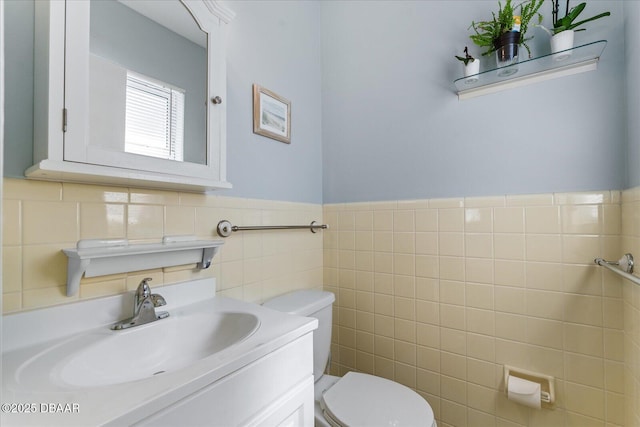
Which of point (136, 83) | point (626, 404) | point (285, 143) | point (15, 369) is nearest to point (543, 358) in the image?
point (626, 404)

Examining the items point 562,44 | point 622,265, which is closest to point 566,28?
point 562,44

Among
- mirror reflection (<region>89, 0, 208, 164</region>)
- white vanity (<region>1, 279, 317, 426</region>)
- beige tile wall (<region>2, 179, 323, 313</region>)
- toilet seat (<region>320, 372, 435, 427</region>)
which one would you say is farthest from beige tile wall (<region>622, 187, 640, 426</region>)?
mirror reflection (<region>89, 0, 208, 164</region>)

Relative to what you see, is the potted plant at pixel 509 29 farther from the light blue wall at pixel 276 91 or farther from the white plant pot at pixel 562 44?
the light blue wall at pixel 276 91

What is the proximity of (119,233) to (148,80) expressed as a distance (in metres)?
0.47

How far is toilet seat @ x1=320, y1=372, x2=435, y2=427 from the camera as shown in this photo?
1009mm

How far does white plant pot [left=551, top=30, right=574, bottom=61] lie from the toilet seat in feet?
4.43

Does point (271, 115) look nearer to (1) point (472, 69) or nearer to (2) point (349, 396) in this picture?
(1) point (472, 69)

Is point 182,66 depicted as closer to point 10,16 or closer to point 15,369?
point 10,16

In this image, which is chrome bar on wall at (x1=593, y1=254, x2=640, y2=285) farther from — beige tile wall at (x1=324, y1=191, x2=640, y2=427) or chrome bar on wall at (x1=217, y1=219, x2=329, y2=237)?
chrome bar on wall at (x1=217, y1=219, x2=329, y2=237)

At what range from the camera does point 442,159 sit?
1.40 m

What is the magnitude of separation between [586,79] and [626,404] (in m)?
1.14

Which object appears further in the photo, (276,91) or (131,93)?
(276,91)

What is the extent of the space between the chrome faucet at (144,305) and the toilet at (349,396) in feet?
1.56

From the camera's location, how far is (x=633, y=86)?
98cm
